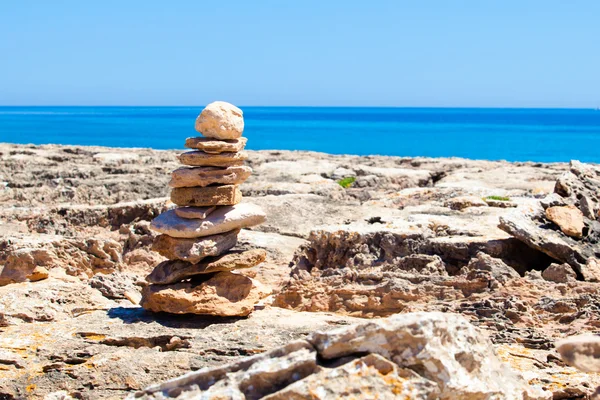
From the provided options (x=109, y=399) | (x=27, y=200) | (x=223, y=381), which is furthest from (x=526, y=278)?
(x=27, y=200)

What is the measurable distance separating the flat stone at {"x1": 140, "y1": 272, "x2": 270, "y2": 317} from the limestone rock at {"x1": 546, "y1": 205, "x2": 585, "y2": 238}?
4449 mm

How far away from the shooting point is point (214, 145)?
8.43m

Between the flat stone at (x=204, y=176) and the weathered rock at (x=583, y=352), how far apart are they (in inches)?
200

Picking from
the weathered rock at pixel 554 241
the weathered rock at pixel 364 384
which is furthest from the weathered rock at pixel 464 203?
the weathered rock at pixel 364 384

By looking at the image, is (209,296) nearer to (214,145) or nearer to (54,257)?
(214,145)

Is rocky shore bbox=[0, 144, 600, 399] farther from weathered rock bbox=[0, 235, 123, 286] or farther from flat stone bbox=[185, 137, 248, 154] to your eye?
flat stone bbox=[185, 137, 248, 154]

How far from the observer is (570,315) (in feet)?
26.8

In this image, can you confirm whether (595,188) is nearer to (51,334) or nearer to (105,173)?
(51,334)

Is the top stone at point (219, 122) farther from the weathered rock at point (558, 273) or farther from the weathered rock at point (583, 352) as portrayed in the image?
the weathered rock at point (583, 352)

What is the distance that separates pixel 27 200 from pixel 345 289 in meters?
10.5

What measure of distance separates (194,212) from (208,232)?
27 cm

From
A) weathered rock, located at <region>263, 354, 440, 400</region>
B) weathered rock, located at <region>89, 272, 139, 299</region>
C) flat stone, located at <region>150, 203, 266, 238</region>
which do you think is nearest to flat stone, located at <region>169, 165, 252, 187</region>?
flat stone, located at <region>150, 203, 266, 238</region>

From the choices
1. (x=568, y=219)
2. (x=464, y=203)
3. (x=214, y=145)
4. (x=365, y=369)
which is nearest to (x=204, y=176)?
(x=214, y=145)

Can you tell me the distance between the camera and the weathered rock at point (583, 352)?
4.04 meters
